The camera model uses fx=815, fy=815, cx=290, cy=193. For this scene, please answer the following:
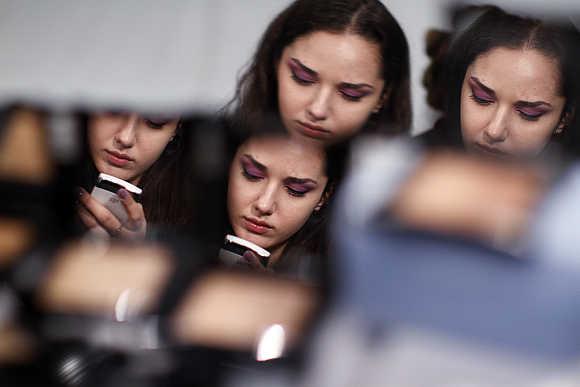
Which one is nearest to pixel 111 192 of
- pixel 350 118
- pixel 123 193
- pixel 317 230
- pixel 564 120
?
pixel 123 193

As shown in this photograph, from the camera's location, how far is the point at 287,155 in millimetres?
2275

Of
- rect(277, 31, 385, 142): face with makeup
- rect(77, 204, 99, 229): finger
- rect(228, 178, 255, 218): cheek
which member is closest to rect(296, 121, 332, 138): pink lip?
rect(277, 31, 385, 142): face with makeup

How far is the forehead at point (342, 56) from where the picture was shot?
2205mm

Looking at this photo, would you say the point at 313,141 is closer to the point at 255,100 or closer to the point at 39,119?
the point at 255,100

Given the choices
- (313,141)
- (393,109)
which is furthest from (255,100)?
(393,109)

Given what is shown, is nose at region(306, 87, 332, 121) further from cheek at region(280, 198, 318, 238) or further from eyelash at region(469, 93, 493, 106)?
eyelash at region(469, 93, 493, 106)

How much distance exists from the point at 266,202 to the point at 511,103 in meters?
0.71

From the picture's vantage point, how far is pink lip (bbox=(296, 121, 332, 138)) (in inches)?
87.9

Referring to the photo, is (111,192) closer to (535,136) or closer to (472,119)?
(472,119)

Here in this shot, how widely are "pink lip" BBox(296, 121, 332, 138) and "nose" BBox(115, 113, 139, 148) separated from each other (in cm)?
49

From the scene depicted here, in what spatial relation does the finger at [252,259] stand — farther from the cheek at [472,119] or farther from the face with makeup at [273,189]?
the cheek at [472,119]

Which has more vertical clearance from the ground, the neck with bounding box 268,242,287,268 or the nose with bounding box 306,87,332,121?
the nose with bounding box 306,87,332,121

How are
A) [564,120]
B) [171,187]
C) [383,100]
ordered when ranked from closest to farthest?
[564,120]
[383,100]
[171,187]

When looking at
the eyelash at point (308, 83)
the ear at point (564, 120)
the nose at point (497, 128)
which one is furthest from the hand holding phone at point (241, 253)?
the ear at point (564, 120)
